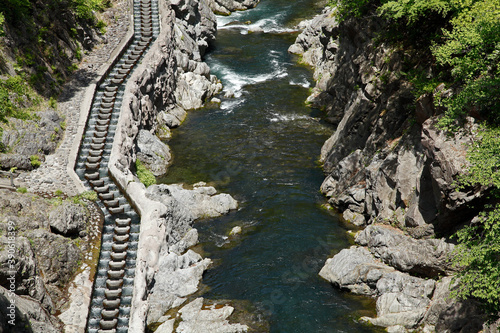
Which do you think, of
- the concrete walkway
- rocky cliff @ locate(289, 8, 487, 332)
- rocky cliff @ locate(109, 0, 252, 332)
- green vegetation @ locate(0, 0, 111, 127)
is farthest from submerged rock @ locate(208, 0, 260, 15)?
rocky cliff @ locate(289, 8, 487, 332)

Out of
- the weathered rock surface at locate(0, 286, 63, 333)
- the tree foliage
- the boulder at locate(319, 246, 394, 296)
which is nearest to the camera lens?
the weathered rock surface at locate(0, 286, 63, 333)

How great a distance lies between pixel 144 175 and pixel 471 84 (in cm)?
2377

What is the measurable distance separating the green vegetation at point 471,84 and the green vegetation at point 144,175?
20.4m

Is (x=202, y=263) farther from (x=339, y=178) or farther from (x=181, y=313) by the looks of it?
(x=339, y=178)

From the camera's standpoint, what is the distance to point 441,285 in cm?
2178

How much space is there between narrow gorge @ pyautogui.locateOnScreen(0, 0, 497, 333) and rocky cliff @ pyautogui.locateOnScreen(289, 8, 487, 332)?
0.32 ft

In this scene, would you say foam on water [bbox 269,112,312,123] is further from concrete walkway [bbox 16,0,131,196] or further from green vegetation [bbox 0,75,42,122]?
green vegetation [bbox 0,75,42,122]

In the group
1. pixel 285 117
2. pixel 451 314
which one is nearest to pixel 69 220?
pixel 451 314

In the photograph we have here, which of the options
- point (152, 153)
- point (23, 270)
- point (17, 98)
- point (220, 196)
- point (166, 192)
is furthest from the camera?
point (152, 153)

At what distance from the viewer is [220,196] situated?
3152 cm

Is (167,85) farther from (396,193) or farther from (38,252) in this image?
(396,193)

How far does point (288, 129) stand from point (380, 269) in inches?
818

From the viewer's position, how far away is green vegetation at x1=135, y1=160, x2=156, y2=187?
110 feet

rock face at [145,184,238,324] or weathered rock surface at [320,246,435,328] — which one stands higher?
weathered rock surface at [320,246,435,328]
